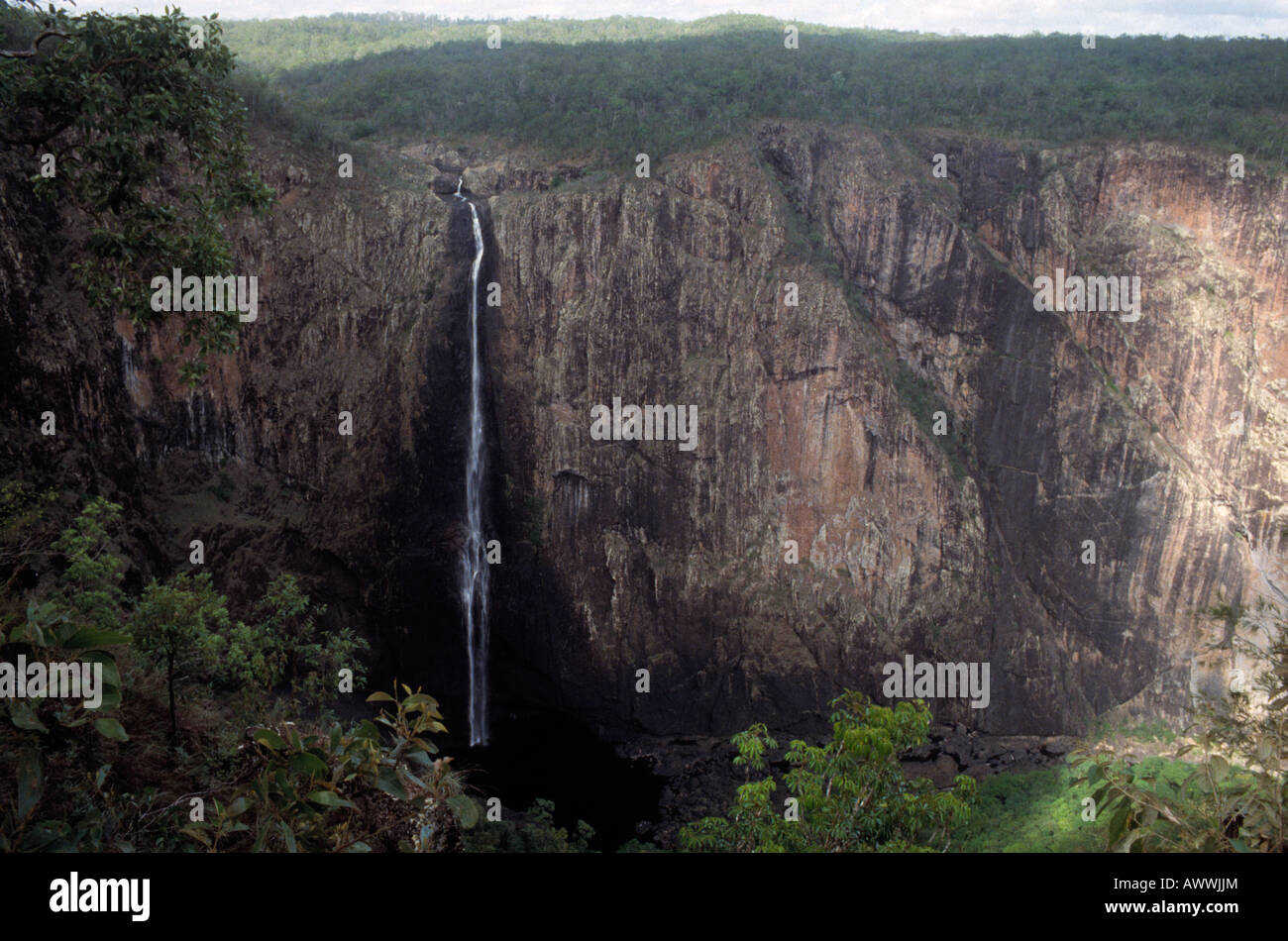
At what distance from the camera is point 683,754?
78.8ft

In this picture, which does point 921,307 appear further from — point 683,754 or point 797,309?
point 683,754

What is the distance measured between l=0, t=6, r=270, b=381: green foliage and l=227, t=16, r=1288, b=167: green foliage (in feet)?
71.0

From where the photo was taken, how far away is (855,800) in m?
7.98

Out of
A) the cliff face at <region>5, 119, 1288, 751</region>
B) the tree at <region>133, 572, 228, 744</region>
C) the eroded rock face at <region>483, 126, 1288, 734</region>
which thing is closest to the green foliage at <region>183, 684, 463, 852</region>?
the tree at <region>133, 572, 228, 744</region>

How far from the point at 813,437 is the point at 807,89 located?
12704 millimetres

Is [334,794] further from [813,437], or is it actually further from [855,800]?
[813,437]

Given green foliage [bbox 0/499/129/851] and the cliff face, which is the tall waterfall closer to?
the cliff face

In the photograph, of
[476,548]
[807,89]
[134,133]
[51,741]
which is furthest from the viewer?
[807,89]

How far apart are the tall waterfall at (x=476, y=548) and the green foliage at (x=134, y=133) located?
18.4m

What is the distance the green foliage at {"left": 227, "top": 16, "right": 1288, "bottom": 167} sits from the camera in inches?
1094

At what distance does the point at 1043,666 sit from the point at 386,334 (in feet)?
66.8

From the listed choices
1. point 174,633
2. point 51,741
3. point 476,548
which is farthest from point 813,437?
point 51,741

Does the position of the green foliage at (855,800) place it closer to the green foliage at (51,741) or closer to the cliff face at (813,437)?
the green foliage at (51,741)
